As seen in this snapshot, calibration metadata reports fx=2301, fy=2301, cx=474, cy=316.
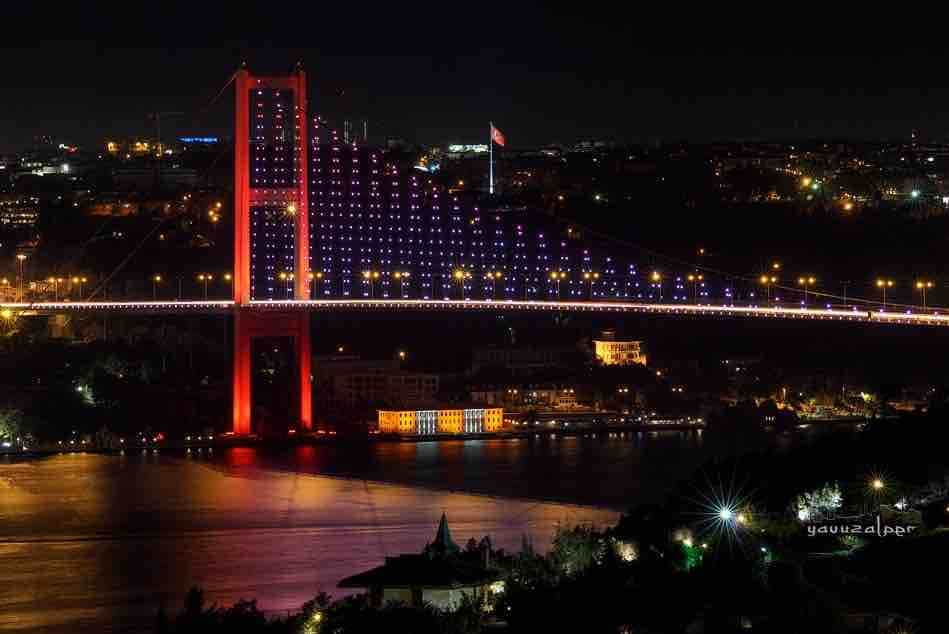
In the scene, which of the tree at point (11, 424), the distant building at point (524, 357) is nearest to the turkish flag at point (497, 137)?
the distant building at point (524, 357)

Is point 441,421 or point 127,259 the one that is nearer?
point 441,421

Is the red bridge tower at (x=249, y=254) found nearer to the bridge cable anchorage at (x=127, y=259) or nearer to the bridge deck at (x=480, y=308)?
the bridge deck at (x=480, y=308)

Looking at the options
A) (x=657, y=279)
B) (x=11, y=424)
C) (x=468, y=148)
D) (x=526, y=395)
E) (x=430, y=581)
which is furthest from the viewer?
(x=468, y=148)

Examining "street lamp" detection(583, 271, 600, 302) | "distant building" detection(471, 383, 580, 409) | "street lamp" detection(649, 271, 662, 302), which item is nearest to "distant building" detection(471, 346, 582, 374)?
"distant building" detection(471, 383, 580, 409)

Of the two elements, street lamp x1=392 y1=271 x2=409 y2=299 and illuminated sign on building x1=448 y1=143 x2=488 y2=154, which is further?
illuminated sign on building x1=448 y1=143 x2=488 y2=154

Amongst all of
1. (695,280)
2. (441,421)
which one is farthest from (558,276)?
(441,421)

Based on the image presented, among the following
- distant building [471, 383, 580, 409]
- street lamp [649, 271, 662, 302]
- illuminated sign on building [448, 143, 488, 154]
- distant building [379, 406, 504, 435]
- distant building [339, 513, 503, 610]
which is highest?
illuminated sign on building [448, 143, 488, 154]

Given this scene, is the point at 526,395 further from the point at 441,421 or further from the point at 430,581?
the point at 430,581

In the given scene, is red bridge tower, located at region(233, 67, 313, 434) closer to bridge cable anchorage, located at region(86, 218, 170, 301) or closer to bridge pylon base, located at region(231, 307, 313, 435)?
bridge pylon base, located at region(231, 307, 313, 435)
